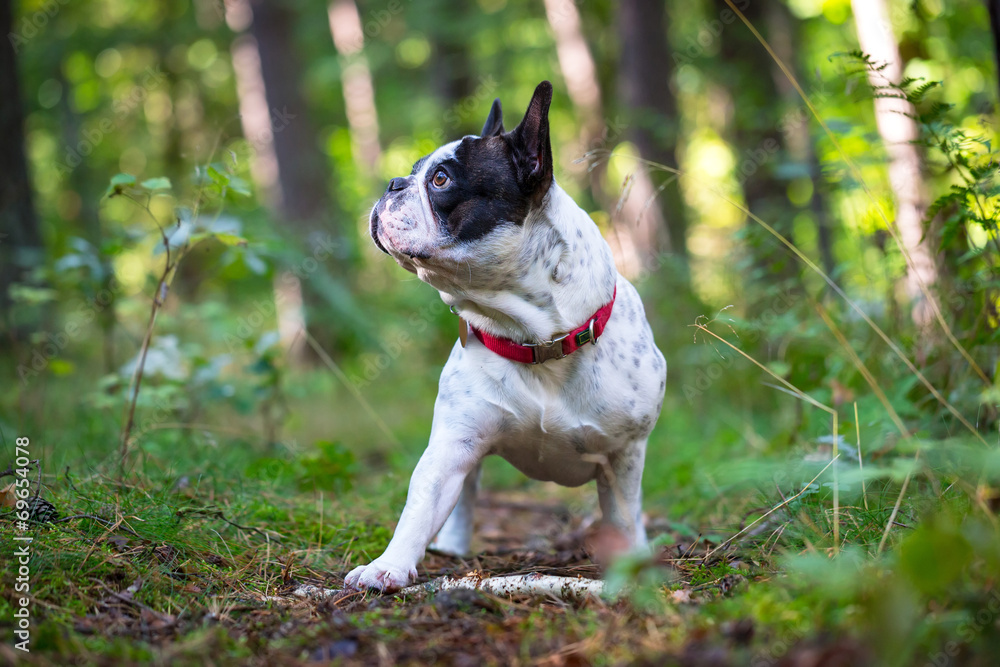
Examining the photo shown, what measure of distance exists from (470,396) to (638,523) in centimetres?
97

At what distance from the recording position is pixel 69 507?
9.21ft

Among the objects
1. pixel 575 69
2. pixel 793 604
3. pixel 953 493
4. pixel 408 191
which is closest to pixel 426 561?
pixel 408 191

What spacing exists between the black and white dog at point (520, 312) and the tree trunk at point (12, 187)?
18.1 ft

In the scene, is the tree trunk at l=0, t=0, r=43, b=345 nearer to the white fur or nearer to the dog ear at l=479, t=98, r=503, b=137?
the dog ear at l=479, t=98, r=503, b=137

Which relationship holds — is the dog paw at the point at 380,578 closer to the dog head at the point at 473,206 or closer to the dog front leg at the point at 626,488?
the dog front leg at the point at 626,488

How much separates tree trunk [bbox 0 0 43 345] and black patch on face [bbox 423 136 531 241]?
5478mm

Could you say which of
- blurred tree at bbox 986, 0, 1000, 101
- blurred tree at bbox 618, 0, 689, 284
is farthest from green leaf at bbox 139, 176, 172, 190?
blurred tree at bbox 618, 0, 689, 284

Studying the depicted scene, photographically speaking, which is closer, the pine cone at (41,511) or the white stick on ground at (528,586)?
the white stick on ground at (528,586)

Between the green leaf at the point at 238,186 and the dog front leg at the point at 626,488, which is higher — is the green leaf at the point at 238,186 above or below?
above

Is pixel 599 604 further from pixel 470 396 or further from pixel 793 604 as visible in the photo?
pixel 470 396

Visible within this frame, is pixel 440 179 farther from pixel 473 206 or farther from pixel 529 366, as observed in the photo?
pixel 529 366

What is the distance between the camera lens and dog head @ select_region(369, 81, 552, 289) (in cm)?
298

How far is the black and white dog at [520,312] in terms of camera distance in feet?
9.75

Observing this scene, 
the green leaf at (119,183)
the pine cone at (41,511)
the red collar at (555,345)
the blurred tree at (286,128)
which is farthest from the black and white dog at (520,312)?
the blurred tree at (286,128)
